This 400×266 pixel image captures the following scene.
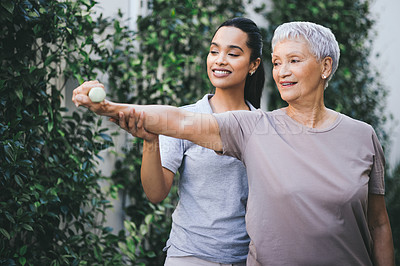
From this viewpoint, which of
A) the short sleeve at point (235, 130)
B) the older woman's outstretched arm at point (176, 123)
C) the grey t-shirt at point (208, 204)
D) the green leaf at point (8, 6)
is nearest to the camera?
the older woman's outstretched arm at point (176, 123)

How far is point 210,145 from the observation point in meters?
1.54

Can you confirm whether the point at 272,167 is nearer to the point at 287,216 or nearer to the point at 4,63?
the point at 287,216

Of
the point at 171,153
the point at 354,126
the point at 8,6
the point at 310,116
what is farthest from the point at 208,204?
the point at 8,6

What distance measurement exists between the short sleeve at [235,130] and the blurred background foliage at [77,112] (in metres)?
0.99

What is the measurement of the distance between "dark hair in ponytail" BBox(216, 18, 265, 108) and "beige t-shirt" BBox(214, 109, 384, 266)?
593mm

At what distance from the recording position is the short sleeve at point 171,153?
5.86 feet

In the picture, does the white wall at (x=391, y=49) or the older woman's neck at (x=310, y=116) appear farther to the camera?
the white wall at (x=391, y=49)

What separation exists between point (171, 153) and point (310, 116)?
1.93 ft

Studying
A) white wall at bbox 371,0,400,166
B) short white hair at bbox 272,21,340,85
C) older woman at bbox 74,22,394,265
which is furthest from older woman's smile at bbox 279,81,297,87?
white wall at bbox 371,0,400,166

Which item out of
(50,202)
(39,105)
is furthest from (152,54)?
(50,202)

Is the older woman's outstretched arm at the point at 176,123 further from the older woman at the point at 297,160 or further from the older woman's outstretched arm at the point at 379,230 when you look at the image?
the older woman's outstretched arm at the point at 379,230

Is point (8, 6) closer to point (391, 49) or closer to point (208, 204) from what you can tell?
point (208, 204)

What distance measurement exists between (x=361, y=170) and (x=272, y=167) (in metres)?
0.35

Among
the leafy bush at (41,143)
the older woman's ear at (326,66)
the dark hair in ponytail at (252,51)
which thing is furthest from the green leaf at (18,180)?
the older woman's ear at (326,66)
